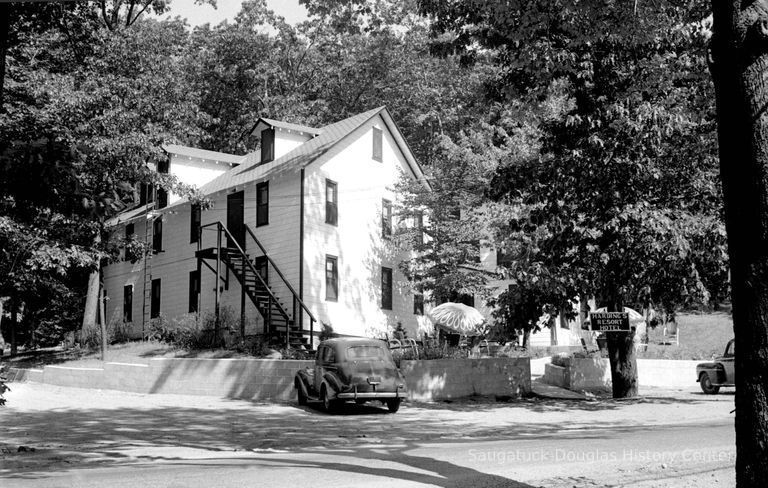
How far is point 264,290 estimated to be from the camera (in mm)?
32250

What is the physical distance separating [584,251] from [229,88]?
3724 cm

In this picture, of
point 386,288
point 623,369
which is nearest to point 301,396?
point 623,369

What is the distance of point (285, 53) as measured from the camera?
177ft

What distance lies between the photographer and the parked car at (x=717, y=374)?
26188mm

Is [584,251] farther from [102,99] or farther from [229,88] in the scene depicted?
[229,88]

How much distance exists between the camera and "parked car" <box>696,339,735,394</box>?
26188mm

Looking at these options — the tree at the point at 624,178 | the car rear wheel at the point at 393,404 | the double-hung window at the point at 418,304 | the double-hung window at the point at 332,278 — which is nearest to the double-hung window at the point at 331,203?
the double-hung window at the point at 332,278

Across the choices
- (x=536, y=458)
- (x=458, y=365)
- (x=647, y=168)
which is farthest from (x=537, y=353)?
(x=536, y=458)

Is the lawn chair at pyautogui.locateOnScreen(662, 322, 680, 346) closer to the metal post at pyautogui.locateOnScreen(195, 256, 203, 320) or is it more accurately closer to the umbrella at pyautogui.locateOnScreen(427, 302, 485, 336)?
the umbrella at pyautogui.locateOnScreen(427, 302, 485, 336)

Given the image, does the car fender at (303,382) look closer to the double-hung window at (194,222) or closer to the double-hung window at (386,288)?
the double-hung window at (386,288)

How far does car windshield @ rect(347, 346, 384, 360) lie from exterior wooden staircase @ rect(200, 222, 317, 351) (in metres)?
7.65

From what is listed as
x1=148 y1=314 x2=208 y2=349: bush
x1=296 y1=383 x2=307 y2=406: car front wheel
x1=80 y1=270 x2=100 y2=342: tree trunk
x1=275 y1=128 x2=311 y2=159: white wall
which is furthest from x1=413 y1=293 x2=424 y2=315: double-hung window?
x1=296 y1=383 x2=307 y2=406: car front wheel

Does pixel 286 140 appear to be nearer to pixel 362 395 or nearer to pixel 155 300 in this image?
pixel 155 300

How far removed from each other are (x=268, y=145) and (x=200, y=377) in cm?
1480
